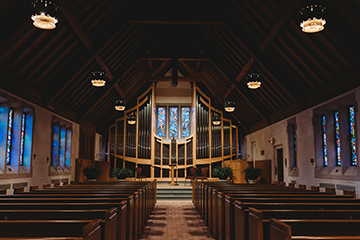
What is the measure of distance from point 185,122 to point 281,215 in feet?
52.4

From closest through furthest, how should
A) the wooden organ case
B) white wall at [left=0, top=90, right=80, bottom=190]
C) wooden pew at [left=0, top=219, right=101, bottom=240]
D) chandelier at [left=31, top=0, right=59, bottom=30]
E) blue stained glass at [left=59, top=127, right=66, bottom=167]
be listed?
1. wooden pew at [left=0, top=219, right=101, bottom=240]
2. chandelier at [left=31, top=0, right=59, bottom=30]
3. white wall at [left=0, top=90, right=80, bottom=190]
4. blue stained glass at [left=59, top=127, right=66, bottom=167]
5. the wooden organ case

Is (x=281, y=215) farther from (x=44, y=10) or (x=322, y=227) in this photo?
(x=44, y=10)

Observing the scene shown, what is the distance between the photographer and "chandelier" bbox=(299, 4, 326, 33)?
4.51m

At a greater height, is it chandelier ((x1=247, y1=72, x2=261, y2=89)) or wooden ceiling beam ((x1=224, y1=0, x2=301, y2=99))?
wooden ceiling beam ((x1=224, y1=0, x2=301, y2=99))

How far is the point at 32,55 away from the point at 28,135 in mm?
2518

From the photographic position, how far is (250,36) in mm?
Answer: 9320

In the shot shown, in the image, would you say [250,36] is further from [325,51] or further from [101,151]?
[101,151]

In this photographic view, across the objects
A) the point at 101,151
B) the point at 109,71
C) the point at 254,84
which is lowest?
the point at 101,151

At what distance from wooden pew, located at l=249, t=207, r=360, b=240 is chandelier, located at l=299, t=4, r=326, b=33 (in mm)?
2881

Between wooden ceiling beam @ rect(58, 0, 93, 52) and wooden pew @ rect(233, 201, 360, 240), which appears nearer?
wooden pew @ rect(233, 201, 360, 240)

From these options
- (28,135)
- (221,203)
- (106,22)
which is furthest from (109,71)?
(221,203)

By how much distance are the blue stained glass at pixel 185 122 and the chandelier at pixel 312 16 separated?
14402 mm

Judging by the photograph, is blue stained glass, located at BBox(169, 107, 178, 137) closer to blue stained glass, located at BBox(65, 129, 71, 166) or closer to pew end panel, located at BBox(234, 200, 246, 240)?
blue stained glass, located at BBox(65, 129, 71, 166)

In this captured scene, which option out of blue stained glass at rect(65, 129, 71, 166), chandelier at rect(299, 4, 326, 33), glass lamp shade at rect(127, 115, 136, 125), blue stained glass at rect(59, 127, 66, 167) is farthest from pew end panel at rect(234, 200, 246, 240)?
glass lamp shade at rect(127, 115, 136, 125)
